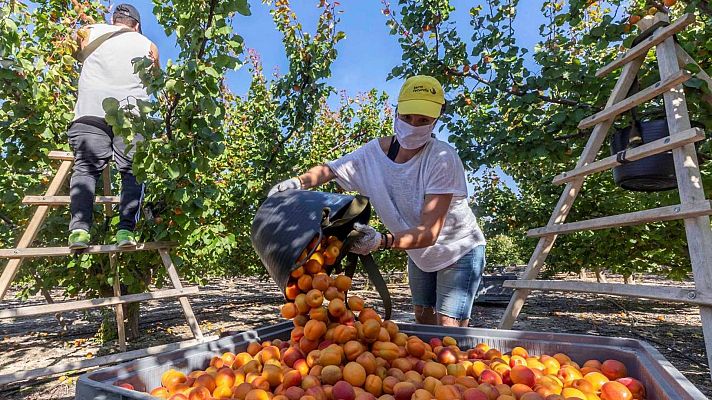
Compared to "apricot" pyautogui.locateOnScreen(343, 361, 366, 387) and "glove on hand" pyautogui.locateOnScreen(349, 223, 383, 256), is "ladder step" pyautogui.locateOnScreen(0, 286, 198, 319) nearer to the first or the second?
"glove on hand" pyautogui.locateOnScreen(349, 223, 383, 256)

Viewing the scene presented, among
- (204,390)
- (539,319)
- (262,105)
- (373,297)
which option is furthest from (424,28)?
(373,297)

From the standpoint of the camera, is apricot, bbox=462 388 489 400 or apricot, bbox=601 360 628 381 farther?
apricot, bbox=601 360 628 381

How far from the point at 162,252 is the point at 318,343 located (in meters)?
2.89

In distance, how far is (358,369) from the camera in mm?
1312

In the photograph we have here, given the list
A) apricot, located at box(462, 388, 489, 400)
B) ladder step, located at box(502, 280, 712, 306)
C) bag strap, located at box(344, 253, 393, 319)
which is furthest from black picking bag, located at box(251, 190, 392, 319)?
ladder step, located at box(502, 280, 712, 306)

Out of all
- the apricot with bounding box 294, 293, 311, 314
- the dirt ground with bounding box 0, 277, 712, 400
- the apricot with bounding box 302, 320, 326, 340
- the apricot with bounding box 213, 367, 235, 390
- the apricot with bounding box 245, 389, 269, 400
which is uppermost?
the apricot with bounding box 294, 293, 311, 314

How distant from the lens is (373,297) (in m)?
9.45

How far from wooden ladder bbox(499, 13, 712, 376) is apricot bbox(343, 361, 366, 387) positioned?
1.82 m

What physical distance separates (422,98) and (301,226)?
103cm

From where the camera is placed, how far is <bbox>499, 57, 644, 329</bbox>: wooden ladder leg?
3.12 metres

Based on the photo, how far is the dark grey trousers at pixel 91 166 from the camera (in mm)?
3098

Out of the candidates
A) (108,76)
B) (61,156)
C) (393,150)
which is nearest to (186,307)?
(61,156)

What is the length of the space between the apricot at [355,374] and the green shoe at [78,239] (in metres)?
2.53

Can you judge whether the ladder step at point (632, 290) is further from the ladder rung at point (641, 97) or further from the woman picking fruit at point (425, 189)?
the ladder rung at point (641, 97)
